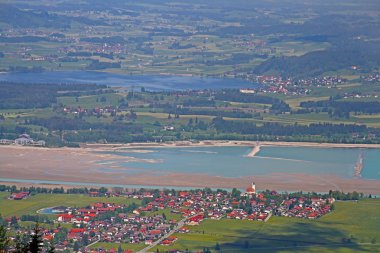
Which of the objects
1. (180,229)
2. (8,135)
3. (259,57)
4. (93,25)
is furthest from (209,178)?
(93,25)

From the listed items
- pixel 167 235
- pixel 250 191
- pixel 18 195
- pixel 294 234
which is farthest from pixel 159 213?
pixel 18 195

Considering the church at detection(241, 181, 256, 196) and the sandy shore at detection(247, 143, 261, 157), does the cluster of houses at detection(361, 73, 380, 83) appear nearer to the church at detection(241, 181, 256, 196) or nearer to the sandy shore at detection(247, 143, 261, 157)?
the sandy shore at detection(247, 143, 261, 157)

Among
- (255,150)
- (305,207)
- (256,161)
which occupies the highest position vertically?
(255,150)

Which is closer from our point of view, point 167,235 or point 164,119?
point 167,235

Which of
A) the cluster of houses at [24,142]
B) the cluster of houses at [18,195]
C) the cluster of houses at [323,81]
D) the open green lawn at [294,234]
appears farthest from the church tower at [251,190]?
the cluster of houses at [323,81]

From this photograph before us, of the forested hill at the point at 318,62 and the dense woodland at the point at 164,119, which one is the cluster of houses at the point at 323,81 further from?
the dense woodland at the point at 164,119

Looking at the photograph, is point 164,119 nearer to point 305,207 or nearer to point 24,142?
point 24,142
